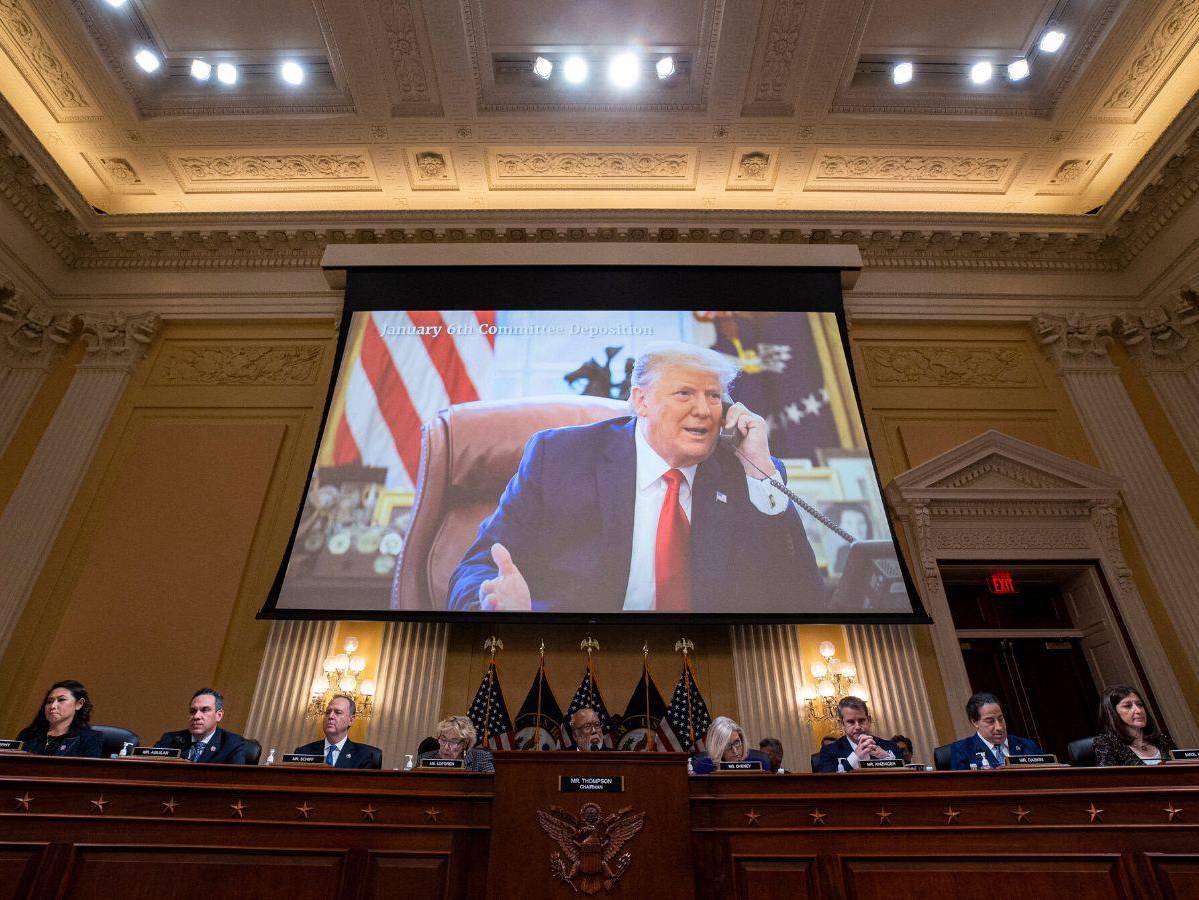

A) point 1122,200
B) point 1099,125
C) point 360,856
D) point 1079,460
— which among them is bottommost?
point 360,856

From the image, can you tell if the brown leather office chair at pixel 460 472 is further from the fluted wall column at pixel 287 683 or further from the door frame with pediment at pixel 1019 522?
the door frame with pediment at pixel 1019 522

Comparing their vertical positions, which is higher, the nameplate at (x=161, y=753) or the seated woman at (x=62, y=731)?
the seated woman at (x=62, y=731)

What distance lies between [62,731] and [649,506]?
4.18 meters

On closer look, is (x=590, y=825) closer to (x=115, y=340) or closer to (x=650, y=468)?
(x=650, y=468)

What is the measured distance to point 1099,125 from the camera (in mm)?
7332

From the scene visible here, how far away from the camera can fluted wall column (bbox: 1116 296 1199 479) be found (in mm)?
7043

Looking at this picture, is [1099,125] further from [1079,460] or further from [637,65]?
[637,65]

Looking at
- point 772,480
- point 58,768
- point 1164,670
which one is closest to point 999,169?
point 772,480

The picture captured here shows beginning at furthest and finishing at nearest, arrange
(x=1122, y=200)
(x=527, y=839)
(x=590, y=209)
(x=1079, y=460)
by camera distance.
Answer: (x=590, y=209) → (x=1122, y=200) → (x=1079, y=460) → (x=527, y=839)

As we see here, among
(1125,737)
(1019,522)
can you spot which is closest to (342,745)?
(1125,737)

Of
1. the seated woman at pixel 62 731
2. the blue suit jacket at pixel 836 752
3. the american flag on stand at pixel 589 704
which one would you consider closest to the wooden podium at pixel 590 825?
the blue suit jacket at pixel 836 752

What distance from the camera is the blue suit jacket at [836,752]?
4113 mm

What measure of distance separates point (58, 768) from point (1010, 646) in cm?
694

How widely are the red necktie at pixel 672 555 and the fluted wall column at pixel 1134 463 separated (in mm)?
4343
